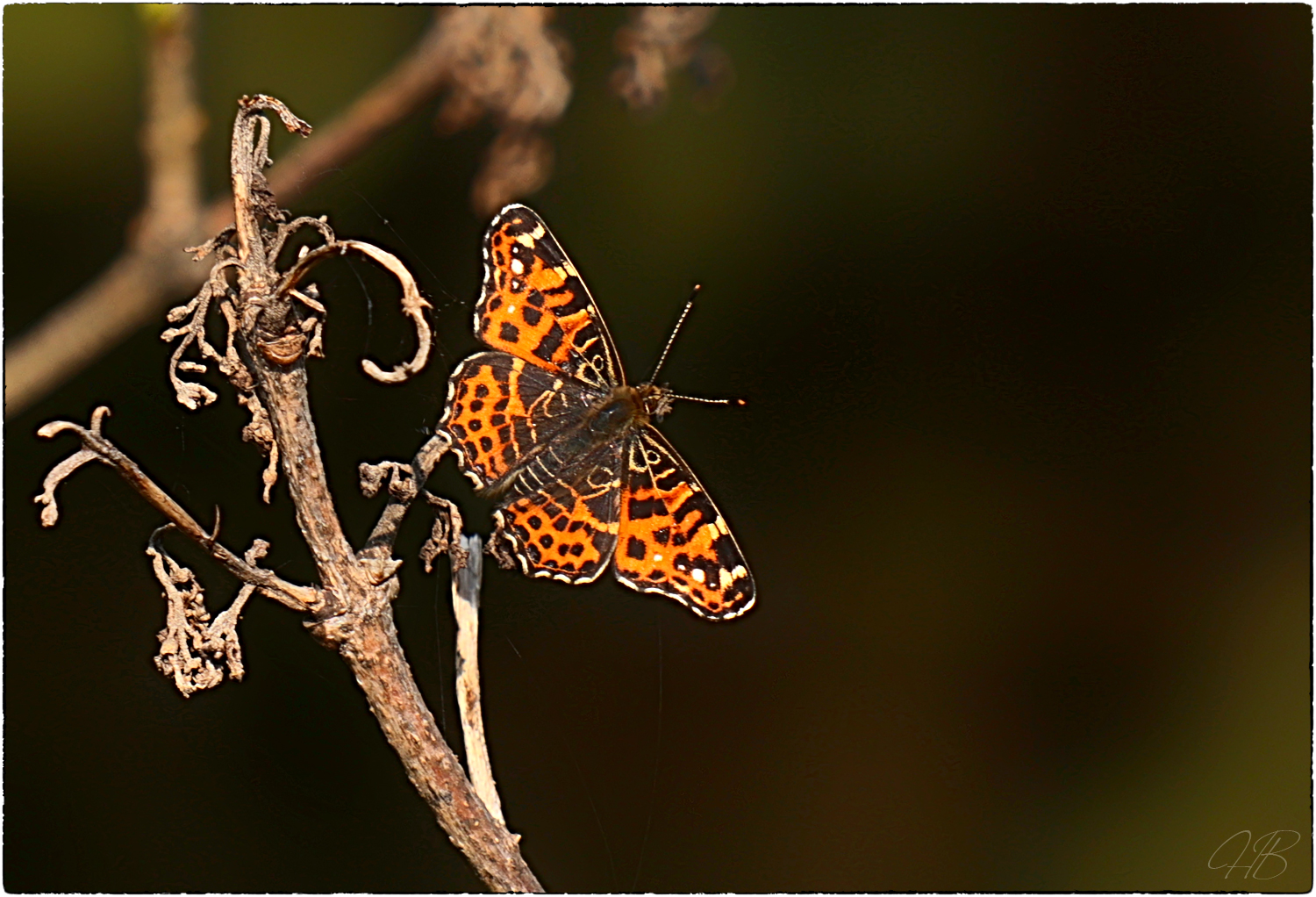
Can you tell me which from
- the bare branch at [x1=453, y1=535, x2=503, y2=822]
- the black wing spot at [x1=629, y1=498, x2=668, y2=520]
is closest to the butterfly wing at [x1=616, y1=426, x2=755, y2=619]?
the black wing spot at [x1=629, y1=498, x2=668, y2=520]

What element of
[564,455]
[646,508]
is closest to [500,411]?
[564,455]

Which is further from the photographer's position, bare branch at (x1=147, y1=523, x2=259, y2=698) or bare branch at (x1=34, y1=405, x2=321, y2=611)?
bare branch at (x1=147, y1=523, x2=259, y2=698)

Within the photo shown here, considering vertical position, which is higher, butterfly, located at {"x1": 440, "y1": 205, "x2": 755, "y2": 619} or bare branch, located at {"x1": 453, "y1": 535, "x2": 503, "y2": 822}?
butterfly, located at {"x1": 440, "y1": 205, "x2": 755, "y2": 619}

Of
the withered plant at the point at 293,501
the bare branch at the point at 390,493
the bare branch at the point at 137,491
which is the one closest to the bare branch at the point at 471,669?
the withered plant at the point at 293,501

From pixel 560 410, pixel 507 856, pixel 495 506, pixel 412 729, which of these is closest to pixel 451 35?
pixel 560 410

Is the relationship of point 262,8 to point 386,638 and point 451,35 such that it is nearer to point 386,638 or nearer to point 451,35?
point 451,35

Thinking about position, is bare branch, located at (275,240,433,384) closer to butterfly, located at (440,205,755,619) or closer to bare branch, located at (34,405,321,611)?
bare branch, located at (34,405,321,611)
